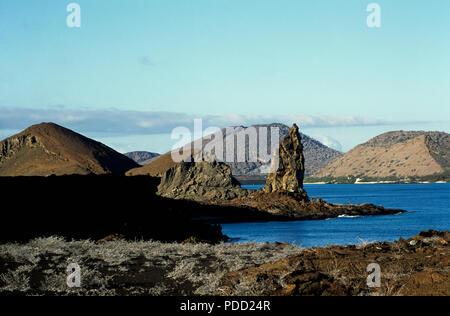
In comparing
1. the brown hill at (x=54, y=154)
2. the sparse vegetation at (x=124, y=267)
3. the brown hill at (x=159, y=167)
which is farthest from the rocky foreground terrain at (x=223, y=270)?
the brown hill at (x=159, y=167)


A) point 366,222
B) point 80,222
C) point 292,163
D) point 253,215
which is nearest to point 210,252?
point 80,222

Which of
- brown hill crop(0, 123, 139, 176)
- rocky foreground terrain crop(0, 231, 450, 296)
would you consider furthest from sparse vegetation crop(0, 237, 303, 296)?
brown hill crop(0, 123, 139, 176)

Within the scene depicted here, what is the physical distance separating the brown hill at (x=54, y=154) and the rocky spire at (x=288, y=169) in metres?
31.6

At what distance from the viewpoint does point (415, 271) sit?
1537 centimetres

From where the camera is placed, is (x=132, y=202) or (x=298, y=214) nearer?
(x=132, y=202)

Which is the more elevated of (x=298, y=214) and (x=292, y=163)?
(x=292, y=163)

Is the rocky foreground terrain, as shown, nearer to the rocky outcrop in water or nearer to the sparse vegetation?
the sparse vegetation

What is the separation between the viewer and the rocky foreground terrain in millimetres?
13500

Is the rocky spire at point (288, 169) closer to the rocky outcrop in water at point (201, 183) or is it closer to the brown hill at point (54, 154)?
the rocky outcrop in water at point (201, 183)

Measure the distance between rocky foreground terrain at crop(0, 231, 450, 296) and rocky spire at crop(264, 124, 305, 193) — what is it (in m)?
82.1

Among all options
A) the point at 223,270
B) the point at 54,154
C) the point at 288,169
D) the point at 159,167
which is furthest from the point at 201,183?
the point at 223,270

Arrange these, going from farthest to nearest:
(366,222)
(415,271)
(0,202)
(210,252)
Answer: (366,222), (0,202), (210,252), (415,271)
